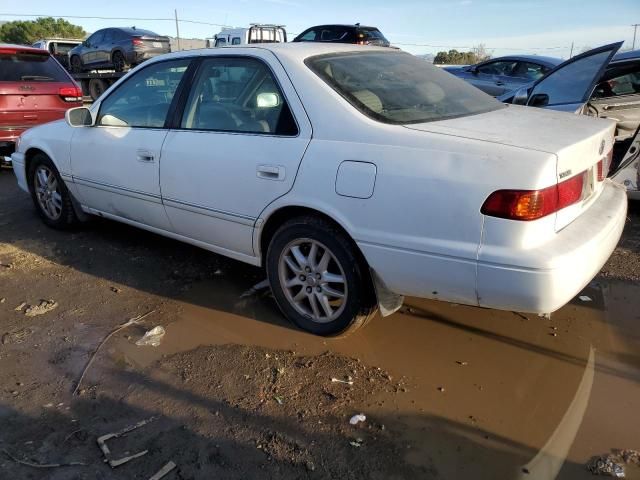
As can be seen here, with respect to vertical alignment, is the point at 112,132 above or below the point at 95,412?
above

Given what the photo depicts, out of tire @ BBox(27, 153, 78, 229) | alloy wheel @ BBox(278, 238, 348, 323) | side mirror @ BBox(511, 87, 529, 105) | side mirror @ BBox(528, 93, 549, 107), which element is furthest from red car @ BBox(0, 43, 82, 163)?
side mirror @ BBox(528, 93, 549, 107)

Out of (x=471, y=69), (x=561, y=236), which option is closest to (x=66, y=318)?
(x=561, y=236)

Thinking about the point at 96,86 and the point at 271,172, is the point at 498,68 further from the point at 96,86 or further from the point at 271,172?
the point at 96,86

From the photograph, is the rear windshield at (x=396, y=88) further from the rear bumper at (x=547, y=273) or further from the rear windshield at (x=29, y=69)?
the rear windshield at (x=29, y=69)

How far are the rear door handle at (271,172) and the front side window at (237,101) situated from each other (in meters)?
0.21

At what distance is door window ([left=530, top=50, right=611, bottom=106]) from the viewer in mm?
5145

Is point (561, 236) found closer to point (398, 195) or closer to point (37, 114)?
point (398, 195)

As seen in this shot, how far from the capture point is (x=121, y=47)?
16.5 meters

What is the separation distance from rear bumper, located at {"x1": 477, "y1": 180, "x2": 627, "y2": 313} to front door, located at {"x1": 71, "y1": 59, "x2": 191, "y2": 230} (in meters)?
2.38

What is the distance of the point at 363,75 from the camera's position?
3.21 meters

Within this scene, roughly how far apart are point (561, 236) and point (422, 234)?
64 cm

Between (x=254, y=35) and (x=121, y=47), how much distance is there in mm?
4627

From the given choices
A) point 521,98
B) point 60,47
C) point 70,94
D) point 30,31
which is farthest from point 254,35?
point 30,31

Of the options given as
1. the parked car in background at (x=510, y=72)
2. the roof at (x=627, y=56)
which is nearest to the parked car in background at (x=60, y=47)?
the parked car in background at (x=510, y=72)
